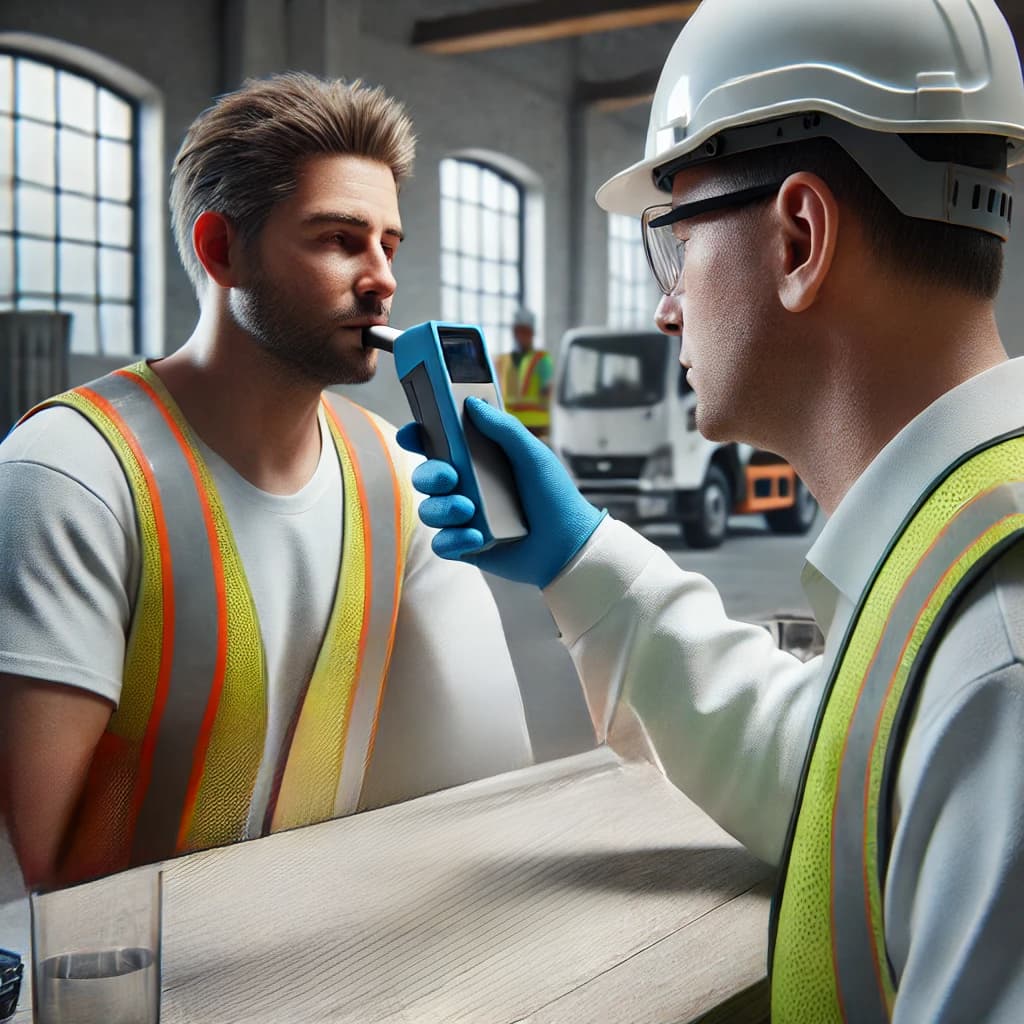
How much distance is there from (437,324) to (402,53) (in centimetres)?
83

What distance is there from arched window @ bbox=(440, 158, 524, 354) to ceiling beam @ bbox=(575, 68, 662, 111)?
0.66 feet

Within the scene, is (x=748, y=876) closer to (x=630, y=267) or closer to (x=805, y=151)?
(x=805, y=151)

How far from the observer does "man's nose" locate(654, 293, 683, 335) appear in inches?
35.6

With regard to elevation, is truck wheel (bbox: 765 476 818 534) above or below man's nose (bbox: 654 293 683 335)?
below

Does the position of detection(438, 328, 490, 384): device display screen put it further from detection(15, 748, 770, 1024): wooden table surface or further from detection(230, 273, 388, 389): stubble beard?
detection(15, 748, 770, 1024): wooden table surface

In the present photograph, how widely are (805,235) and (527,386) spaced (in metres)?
2.34

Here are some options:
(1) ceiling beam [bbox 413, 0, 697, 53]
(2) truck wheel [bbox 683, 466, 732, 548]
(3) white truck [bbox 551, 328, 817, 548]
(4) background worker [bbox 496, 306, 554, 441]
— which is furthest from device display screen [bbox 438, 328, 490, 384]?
(2) truck wheel [bbox 683, 466, 732, 548]

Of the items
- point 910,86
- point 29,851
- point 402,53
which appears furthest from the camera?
point 402,53

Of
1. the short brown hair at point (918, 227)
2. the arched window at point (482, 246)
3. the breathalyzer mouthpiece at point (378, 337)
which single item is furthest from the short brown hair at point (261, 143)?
the short brown hair at point (918, 227)

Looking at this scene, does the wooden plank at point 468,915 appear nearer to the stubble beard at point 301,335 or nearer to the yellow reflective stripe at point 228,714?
the yellow reflective stripe at point 228,714

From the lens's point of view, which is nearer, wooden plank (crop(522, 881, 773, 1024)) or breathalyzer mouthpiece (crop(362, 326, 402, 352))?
wooden plank (crop(522, 881, 773, 1024))

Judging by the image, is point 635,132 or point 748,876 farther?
point 635,132

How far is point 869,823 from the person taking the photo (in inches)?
22.9

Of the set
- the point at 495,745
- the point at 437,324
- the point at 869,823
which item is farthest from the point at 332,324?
the point at 869,823
